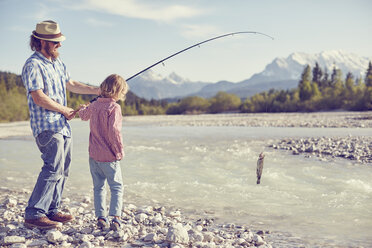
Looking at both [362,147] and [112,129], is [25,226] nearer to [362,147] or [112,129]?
[112,129]

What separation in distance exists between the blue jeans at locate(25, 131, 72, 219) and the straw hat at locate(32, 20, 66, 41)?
3.49 feet

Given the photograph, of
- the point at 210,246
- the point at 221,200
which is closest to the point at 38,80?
the point at 210,246

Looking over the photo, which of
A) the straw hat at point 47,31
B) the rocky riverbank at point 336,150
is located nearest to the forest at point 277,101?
the rocky riverbank at point 336,150

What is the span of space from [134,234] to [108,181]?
0.67 m

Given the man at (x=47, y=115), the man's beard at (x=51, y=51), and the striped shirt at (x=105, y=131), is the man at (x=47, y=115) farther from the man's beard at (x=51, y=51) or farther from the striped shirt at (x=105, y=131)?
the striped shirt at (x=105, y=131)

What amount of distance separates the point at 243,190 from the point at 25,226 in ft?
13.2

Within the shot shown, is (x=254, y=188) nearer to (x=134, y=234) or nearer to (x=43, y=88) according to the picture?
(x=134, y=234)

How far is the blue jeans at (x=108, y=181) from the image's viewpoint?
3.90 m

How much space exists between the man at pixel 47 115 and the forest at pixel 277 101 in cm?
2609

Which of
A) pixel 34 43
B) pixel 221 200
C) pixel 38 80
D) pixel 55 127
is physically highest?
pixel 34 43

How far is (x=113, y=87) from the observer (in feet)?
12.7

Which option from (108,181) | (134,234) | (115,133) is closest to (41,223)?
(108,181)

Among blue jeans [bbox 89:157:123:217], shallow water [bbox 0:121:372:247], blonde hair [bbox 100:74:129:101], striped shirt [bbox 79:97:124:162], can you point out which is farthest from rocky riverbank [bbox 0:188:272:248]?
blonde hair [bbox 100:74:129:101]

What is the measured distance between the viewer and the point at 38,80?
3717 mm
